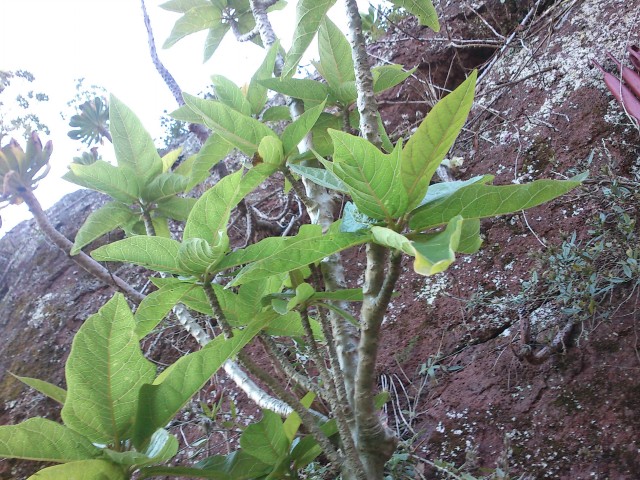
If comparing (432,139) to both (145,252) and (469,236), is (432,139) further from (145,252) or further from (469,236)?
(145,252)

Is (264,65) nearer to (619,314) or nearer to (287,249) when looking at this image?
(287,249)

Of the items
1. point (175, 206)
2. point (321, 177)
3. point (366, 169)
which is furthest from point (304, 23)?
point (175, 206)

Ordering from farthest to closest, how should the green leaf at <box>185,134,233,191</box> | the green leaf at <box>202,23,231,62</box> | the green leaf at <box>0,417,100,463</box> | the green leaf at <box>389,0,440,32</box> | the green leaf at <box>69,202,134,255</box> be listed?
1. the green leaf at <box>202,23,231,62</box>
2. the green leaf at <box>69,202,134,255</box>
3. the green leaf at <box>185,134,233,191</box>
4. the green leaf at <box>389,0,440,32</box>
5. the green leaf at <box>0,417,100,463</box>

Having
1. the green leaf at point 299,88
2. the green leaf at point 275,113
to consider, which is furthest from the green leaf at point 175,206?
the green leaf at point 299,88

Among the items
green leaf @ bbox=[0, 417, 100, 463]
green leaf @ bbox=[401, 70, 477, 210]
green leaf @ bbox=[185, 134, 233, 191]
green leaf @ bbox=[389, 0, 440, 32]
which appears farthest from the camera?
green leaf @ bbox=[185, 134, 233, 191]

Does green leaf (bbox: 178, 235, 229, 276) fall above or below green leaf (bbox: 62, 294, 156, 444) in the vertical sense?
above

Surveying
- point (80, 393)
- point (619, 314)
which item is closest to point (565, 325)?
point (619, 314)

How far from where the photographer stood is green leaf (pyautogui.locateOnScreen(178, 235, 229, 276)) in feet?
2.65

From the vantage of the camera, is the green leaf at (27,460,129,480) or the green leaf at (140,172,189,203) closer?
the green leaf at (27,460,129,480)

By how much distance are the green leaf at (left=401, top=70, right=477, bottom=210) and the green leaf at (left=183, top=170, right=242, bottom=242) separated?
0.99ft

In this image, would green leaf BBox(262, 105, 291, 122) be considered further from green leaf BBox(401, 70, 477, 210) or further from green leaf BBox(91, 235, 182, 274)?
green leaf BBox(401, 70, 477, 210)

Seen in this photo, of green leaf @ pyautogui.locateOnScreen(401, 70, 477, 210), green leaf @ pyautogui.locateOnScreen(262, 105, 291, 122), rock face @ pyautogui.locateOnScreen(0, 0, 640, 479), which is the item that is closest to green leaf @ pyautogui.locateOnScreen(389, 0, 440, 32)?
green leaf @ pyautogui.locateOnScreen(262, 105, 291, 122)

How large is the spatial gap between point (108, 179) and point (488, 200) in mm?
970

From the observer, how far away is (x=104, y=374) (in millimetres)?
864
